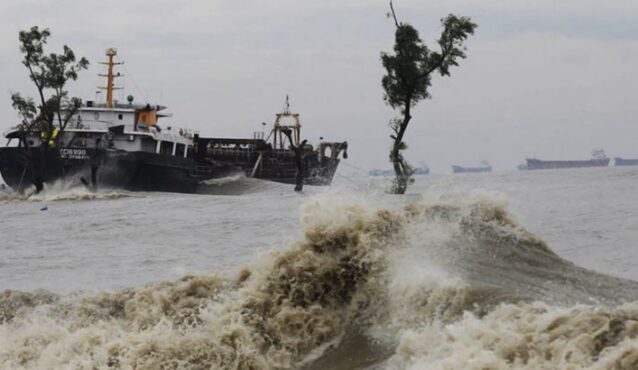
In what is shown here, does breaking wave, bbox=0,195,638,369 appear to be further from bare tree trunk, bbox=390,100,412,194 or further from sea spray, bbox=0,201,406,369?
bare tree trunk, bbox=390,100,412,194

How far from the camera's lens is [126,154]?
46.0 m

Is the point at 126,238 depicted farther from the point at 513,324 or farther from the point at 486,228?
the point at 513,324

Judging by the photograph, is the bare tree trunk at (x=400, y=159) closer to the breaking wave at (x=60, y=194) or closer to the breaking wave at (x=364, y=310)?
the breaking wave at (x=60, y=194)

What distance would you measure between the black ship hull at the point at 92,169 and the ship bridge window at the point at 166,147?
273cm

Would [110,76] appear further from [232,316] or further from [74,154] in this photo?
[232,316]

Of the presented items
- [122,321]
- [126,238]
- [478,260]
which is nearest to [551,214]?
[126,238]

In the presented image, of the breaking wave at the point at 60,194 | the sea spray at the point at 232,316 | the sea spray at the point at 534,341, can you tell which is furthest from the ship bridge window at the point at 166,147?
the sea spray at the point at 534,341

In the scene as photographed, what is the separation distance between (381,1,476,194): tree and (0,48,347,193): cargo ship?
17.2 feet

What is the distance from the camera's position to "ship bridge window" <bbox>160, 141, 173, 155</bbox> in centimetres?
5231

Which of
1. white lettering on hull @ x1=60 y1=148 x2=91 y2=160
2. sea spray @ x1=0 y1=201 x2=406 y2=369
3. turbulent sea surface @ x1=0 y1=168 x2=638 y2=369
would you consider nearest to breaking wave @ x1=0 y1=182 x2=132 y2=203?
white lettering on hull @ x1=60 y1=148 x2=91 y2=160

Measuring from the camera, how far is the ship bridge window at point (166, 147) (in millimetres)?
52309

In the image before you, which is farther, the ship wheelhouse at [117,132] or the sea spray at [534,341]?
the ship wheelhouse at [117,132]

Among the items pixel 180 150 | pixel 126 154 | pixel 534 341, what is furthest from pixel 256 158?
pixel 534 341

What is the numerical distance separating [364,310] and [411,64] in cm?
2666
